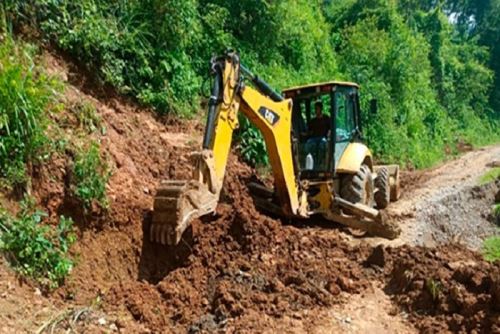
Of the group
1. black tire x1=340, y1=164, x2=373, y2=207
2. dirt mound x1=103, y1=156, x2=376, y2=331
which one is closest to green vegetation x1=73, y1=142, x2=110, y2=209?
dirt mound x1=103, y1=156, x2=376, y2=331

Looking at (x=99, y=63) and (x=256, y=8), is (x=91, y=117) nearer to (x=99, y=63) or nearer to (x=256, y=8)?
(x=99, y=63)

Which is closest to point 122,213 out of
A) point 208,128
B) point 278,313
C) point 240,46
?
point 208,128

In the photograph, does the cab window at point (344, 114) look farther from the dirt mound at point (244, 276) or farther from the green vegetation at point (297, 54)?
the dirt mound at point (244, 276)

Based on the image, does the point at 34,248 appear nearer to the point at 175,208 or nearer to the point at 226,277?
the point at 175,208

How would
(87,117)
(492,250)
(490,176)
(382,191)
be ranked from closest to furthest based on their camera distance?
(87,117) < (492,250) < (382,191) < (490,176)

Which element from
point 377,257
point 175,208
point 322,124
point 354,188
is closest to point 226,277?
point 175,208

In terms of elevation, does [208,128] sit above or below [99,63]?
below

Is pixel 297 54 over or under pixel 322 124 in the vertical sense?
over

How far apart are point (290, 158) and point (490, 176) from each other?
28.7 ft

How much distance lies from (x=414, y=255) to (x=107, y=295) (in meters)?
3.52

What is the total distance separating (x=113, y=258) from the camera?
18.3 feet

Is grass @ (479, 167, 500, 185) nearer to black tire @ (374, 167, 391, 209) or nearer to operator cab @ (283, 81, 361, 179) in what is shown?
black tire @ (374, 167, 391, 209)

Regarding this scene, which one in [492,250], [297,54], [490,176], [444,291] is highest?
[297,54]

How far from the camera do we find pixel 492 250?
8.28 metres
